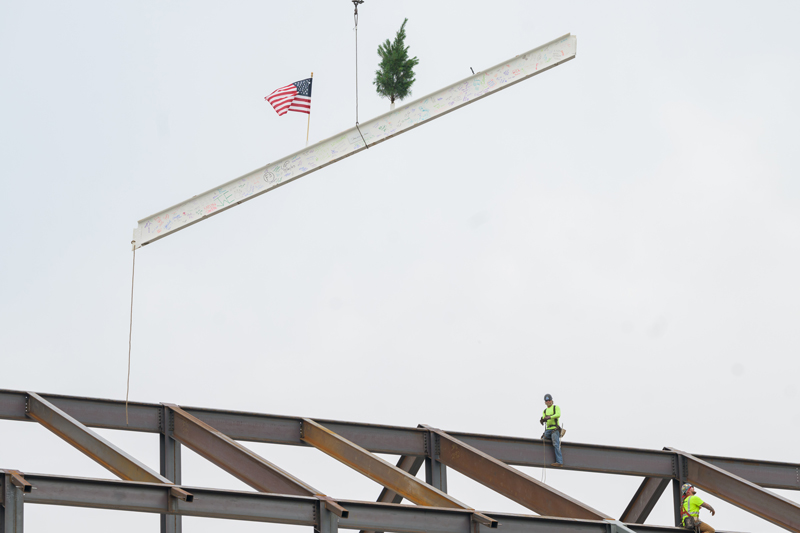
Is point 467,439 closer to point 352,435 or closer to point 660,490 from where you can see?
point 352,435

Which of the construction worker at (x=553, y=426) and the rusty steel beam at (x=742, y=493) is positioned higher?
the construction worker at (x=553, y=426)

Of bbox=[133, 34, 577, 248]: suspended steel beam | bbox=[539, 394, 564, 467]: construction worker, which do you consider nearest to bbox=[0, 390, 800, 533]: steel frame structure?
bbox=[539, 394, 564, 467]: construction worker

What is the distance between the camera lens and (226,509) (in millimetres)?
17750

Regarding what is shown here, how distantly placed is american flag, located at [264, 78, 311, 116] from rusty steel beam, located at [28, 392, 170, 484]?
6.80 metres

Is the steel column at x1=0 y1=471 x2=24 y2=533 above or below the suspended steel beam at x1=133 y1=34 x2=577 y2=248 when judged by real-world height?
below

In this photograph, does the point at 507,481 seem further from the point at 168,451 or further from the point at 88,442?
the point at 88,442

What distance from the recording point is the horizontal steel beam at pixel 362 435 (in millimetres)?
22016

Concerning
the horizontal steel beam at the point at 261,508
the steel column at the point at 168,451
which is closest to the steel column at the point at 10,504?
the horizontal steel beam at the point at 261,508

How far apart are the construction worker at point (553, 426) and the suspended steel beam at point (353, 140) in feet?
22.7

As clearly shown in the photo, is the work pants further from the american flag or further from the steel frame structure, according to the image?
the american flag

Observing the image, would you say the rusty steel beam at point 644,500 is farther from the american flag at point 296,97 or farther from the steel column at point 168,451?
the american flag at point 296,97

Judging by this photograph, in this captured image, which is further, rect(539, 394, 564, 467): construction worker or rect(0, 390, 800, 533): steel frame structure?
rect(539, 394, 564, 467): construction worker

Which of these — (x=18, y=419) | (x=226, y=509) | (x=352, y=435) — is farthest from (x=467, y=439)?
(x=18, y=419)

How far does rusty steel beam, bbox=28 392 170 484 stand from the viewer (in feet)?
61.4
